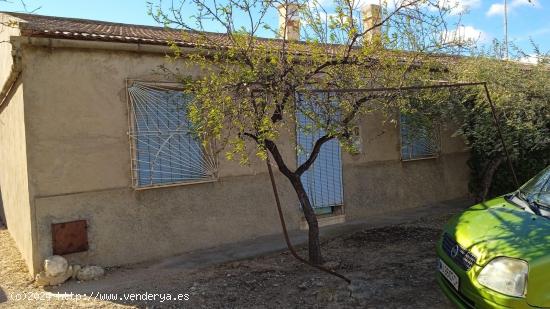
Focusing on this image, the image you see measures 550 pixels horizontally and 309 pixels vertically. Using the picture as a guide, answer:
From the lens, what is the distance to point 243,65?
4.88 m

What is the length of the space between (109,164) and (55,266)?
1379mm

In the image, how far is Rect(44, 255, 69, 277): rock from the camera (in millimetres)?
5121

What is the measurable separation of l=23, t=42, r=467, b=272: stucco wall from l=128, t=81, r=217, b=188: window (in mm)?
124

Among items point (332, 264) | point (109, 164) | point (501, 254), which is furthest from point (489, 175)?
point (109, 164)

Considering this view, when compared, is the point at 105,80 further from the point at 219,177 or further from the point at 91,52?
the point at 219,177

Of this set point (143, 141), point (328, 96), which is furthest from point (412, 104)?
point (143, 141)

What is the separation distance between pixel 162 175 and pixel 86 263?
147 centimetres

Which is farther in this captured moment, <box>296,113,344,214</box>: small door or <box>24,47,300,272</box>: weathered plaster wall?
<box>296,113,344,214</box>: small door

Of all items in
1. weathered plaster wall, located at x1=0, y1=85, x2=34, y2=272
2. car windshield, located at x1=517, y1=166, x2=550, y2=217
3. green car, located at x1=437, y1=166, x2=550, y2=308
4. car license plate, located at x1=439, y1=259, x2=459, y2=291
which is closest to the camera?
green car, located at x1=437, y1=166, x2=550, y2=308

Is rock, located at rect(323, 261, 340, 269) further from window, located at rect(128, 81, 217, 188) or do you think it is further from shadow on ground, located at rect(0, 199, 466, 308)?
window, located at rect(128, 81, 217, 188)

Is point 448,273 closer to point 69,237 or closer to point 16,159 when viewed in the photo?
point 69,237

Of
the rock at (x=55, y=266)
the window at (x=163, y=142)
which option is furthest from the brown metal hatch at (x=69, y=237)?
the window at (x=163, y=142)

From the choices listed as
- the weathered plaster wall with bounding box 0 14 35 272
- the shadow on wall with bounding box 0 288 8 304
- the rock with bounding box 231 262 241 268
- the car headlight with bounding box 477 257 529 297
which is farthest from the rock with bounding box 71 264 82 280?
→ the car headlight with bounding box 477 257 529 297

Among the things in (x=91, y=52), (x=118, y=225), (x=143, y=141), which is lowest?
(x=118, y=225)
